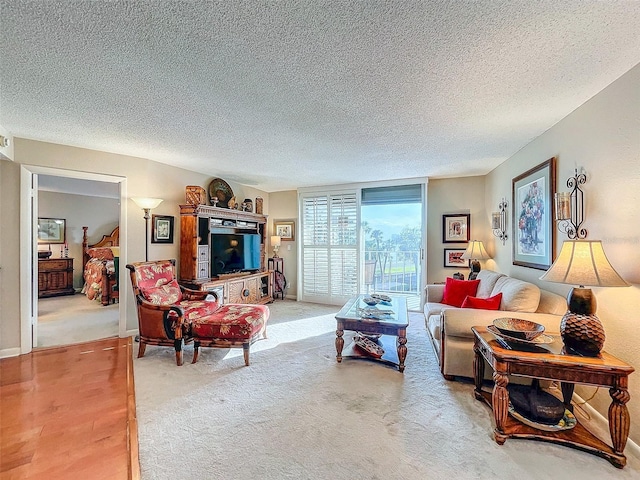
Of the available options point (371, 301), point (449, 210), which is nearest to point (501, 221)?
point (449, 210)

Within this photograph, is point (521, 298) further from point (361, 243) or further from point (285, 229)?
point (285, 229)

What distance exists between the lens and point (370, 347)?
9.93 feet

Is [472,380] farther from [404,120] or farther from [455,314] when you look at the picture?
[404,120]

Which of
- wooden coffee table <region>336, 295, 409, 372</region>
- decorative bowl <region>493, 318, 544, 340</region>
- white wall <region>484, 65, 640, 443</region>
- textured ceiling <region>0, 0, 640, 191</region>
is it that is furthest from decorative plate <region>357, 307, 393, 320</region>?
textured ceiling <region>0, 0, 640, 191</region>

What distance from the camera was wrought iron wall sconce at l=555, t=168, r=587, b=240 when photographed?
224cm

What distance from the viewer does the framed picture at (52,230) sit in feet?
20.6

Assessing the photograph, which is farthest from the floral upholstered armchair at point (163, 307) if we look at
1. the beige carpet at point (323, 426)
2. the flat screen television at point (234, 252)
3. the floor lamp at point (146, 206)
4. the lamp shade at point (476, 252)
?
the lamp shade at point (476, 252)

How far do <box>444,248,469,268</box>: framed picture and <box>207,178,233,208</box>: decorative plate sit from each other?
391 centimetres

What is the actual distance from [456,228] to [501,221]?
92 centimetres

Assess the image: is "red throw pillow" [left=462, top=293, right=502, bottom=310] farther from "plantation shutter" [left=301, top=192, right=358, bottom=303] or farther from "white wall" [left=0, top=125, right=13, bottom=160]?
"white wall" [left=0, top=125, right=13, bottom=160]

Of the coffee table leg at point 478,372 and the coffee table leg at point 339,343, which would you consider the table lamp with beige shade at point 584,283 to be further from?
the coffee table leg at point 339,343

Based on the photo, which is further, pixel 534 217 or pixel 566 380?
pixel 534 217

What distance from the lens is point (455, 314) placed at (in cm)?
247

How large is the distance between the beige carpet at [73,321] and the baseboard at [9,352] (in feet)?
0.88
